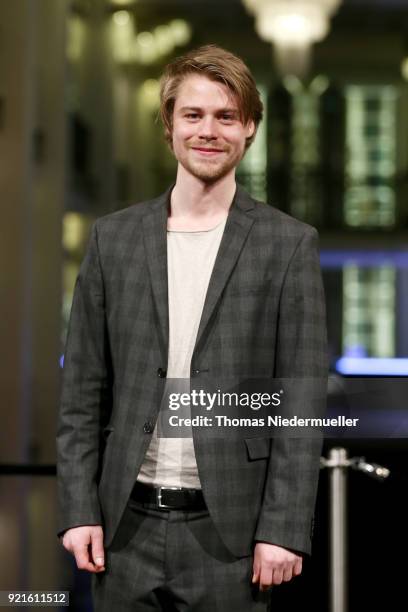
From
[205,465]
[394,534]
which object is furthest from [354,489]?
[205,465]

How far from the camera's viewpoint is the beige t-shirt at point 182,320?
1394mm

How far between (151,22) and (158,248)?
10.3 feet

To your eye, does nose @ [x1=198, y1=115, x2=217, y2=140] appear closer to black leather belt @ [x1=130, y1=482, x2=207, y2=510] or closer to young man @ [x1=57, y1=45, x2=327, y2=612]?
young man @ [x1=57, y1=45, x2=327, y2=612]

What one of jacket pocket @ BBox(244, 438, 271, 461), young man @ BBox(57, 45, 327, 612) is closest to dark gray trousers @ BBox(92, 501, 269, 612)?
young man @ BBox(57, 45, 327, 612)

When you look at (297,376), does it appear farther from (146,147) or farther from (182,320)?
(146,147)

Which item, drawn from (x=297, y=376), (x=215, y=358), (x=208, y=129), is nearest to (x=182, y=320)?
(x=215, y=358)

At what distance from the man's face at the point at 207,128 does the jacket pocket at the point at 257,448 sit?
0.42m

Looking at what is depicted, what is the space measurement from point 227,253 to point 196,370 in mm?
190

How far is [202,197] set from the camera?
146cm

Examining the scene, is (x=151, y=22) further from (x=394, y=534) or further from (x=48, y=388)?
(x=394, y=534)

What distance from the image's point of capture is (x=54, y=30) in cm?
441

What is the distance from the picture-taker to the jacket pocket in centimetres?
141

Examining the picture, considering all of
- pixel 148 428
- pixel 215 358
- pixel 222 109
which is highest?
pixel 222 109

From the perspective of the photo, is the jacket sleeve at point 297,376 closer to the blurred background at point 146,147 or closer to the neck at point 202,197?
the neck at point 202,197
